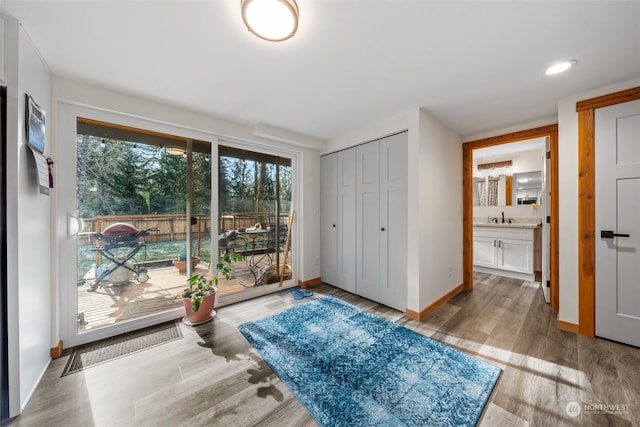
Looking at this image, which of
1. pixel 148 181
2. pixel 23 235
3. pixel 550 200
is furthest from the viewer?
pixel 550 200

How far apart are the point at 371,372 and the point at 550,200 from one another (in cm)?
297

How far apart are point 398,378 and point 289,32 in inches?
92.5

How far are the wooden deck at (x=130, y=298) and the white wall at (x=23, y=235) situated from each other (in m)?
0.41

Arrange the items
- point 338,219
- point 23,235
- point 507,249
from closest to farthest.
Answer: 1. point 23,235
2. point 338,219
3. point 507,249

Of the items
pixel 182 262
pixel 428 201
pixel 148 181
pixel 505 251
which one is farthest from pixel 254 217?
pixel 505 251

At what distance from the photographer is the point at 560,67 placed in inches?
69.7

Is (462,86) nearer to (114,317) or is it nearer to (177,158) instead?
(177,158)

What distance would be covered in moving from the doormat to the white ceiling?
2288 millimetres

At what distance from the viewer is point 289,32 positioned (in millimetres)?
1360

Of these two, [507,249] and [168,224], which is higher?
[168,224]

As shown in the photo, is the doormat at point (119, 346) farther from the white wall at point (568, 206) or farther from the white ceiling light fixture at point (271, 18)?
the white wall at point (568, 206)

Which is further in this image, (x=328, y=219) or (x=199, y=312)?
(x=328, y=219)

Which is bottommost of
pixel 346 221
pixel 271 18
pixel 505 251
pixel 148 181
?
pixel 505 251

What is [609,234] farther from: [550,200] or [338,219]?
[338,219]
